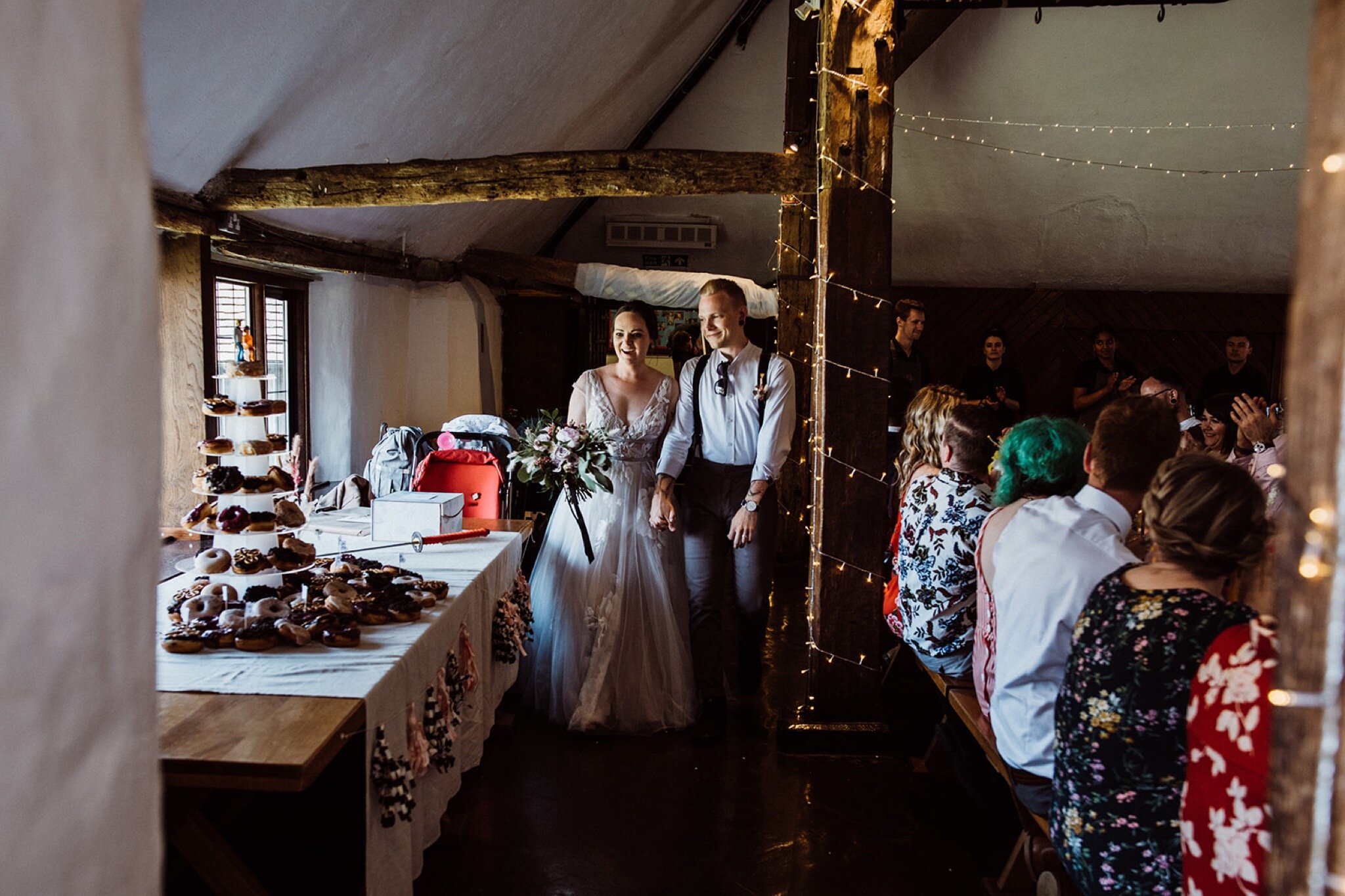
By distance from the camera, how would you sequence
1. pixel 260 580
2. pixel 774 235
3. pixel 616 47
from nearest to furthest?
pixel 260 580
pixel 616 47
pixel 774 235

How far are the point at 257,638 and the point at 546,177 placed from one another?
2701mm

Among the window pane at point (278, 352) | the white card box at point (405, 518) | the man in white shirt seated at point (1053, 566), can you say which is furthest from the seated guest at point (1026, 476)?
the window pane at point (278, 352)

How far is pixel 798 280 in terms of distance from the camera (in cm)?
639

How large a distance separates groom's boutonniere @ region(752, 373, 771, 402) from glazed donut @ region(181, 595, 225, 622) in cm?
220

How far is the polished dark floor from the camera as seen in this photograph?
2719 mm

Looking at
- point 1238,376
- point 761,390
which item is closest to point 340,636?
point 761,390

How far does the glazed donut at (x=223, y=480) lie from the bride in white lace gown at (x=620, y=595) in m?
1.67

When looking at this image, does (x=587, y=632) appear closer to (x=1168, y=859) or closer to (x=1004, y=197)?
(x=1168, y=859)

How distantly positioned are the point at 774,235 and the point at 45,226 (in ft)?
29.4

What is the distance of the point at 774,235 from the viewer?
923cm

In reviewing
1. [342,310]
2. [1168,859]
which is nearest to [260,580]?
[1168,859]

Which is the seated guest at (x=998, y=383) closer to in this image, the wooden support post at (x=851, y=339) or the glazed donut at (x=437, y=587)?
the wooden support post at (x=851, y=339)

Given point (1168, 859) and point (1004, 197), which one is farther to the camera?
point (1004, 197)

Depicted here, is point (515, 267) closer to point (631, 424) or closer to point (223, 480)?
point (631, 424)
